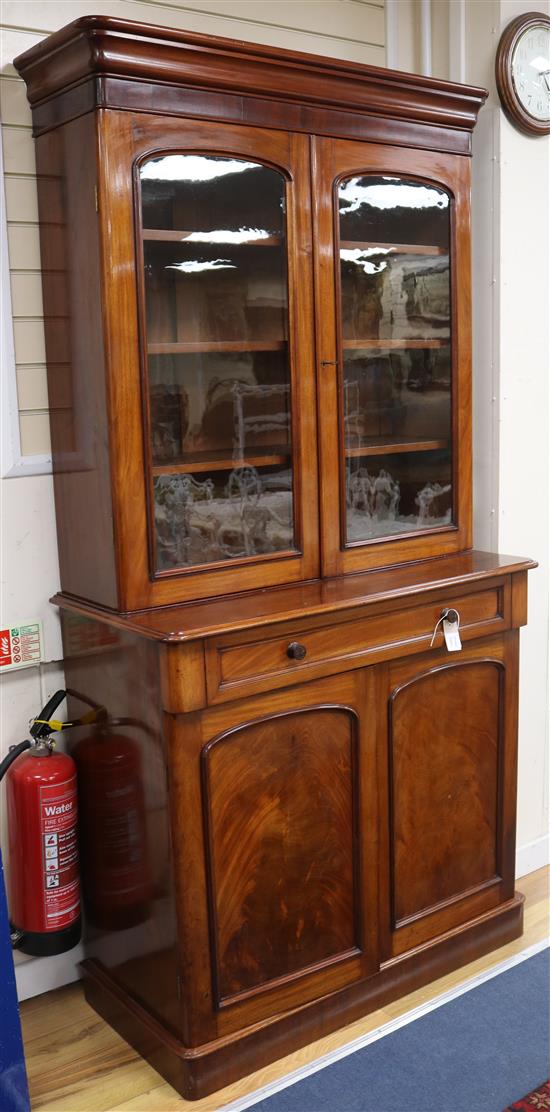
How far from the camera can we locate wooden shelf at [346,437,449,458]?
98.0 inches

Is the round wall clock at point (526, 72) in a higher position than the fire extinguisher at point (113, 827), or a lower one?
higher

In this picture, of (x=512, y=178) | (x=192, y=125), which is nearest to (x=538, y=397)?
(x=512, y=178)

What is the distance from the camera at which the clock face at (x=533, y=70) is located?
270cm

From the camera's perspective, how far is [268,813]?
2.22 m

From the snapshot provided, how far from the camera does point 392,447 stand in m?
2.55

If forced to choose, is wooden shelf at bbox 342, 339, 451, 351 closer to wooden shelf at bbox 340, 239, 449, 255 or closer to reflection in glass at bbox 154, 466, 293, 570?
wooden shelf at bbox 340, 239, 449, 255

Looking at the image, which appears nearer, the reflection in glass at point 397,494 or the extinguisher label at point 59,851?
the extinguisher label at point 59,851

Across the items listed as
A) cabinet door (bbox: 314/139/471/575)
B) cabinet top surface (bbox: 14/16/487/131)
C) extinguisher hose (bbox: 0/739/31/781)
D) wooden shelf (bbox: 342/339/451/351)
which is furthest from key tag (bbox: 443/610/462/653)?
cabinet top surface (bbox: 14/16/487/131)

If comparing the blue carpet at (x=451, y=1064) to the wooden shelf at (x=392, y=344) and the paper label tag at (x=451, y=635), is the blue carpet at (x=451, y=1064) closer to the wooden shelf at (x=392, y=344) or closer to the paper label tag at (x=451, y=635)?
the paper label tag at (x=451, y=635)

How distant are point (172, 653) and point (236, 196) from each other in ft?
3.16

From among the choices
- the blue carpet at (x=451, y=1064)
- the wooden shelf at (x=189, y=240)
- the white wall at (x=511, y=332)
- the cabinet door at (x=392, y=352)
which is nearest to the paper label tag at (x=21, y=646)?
the cabinet door at (x=392, y=352)

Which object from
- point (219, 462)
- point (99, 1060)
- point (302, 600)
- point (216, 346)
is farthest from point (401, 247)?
point (99, 1060)

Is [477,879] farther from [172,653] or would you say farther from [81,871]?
[172,653]

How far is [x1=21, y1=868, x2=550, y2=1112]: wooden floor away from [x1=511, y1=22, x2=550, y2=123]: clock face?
2.20 m
